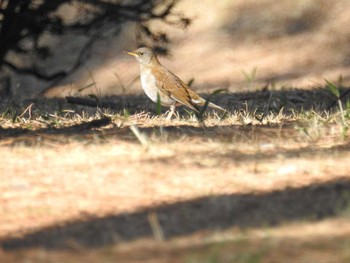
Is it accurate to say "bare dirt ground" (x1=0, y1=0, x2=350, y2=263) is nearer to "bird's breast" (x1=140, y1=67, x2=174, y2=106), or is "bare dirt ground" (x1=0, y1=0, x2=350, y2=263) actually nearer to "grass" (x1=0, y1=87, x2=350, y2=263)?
"grass" (x1=0, y1=87, x2=350, y2=263)

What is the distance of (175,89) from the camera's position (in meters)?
6.71

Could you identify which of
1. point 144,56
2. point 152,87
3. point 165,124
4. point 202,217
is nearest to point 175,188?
point 202,217

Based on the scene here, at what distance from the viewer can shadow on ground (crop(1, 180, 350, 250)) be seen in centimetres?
347

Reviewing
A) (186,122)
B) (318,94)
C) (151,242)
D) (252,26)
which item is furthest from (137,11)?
(151,242)

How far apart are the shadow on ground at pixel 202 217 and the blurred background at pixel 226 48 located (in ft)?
26.2

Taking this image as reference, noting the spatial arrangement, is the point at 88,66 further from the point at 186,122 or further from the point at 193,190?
the point at 193,190

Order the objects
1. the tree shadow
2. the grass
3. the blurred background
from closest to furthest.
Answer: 1. the grass
2. the tree shadow
3. the blurred background

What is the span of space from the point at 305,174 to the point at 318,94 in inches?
176

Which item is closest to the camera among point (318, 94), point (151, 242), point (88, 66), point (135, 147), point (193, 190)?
point (151, 242)

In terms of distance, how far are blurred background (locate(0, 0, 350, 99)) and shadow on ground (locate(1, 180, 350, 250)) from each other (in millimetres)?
7975

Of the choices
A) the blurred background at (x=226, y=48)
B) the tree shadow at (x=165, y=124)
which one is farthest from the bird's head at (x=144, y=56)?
the blurred background at (x=226, y=48)

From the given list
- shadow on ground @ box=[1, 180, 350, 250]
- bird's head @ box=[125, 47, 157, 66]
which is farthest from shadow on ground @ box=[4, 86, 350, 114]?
shadow on ground @ box=[1, 180, 350, 250]

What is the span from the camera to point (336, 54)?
12.7 metres

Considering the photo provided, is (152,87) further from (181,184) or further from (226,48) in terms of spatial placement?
(226,48)
